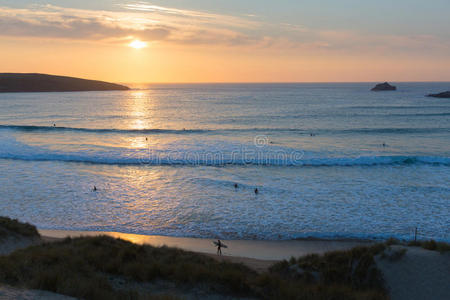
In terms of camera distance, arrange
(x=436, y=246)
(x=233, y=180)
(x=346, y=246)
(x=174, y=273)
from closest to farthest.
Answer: (x=174, y=273) < (x=436, y=246) < (x=346, y=246) < (x=233, y=180)

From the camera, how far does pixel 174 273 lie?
25.3ft

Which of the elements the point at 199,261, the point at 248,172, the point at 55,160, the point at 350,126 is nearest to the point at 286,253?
the point at 199,261

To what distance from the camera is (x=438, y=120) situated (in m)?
42.7

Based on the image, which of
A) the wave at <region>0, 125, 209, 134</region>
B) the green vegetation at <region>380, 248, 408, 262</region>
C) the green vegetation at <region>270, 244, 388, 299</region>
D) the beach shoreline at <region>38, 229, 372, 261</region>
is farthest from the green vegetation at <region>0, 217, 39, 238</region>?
the wave at <region>0, 125, 209, 134</region>

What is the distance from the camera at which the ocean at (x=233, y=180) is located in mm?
13352

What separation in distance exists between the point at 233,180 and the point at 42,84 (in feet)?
412

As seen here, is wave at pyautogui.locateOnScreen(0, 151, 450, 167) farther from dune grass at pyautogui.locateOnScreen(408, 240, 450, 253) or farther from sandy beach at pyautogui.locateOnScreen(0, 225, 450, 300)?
dune grass at pyautogui.locateOnScreen(408, 240, 450, 253)

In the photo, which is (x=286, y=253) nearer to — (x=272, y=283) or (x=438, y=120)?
(x=272, y=283)

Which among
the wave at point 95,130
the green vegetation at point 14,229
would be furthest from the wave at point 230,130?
the green vegetation at point 14,229

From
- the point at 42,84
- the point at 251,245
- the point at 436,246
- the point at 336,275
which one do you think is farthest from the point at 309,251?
the point at 42,84

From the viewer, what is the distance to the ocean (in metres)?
13.4

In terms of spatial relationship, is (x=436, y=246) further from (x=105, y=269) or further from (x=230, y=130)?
(x=230, y=130)

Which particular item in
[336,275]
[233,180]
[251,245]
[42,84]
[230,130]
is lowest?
[251,245]

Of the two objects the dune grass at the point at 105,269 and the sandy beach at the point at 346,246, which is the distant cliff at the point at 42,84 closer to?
the sandy beach at the point at 346,246
